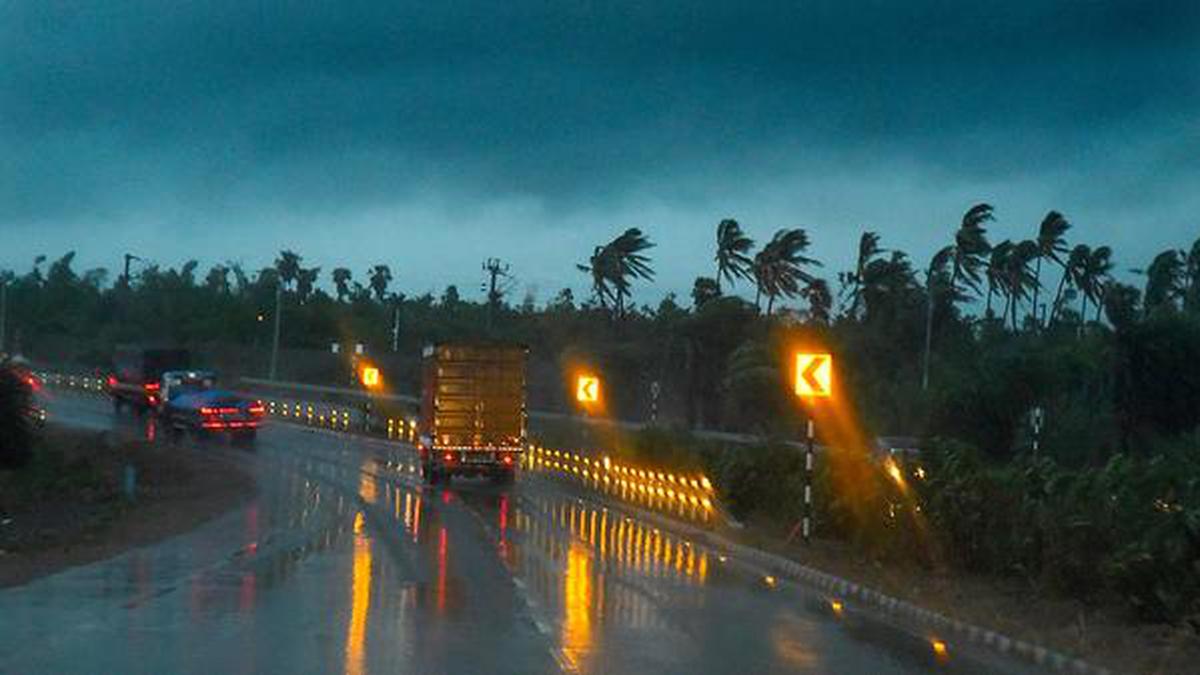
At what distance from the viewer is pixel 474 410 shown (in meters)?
45.3

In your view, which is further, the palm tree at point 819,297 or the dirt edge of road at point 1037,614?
the palm tree at point 819,297

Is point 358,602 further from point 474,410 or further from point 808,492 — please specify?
point 474,410

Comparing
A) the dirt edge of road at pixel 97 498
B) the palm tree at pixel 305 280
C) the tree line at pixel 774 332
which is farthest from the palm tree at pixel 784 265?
the palm tree at pixel 305 280

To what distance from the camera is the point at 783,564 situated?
25688 millimetres

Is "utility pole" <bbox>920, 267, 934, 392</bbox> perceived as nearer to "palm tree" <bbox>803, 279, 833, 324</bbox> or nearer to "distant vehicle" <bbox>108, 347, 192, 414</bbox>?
"palm tree" <bbox>803, 279, 833, 324</bbox>

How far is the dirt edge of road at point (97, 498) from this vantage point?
26.8 meters

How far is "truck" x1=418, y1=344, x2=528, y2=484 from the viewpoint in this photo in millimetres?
45219

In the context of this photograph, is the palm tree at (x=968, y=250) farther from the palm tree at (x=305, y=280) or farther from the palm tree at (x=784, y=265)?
the palm tree at (x=305, y=280)

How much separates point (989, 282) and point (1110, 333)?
38930 mm

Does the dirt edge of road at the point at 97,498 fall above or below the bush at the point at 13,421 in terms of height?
below

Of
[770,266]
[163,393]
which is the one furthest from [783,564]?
[770,266]

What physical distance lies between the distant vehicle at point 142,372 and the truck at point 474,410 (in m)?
27.1

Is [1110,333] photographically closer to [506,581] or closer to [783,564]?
[783,564]

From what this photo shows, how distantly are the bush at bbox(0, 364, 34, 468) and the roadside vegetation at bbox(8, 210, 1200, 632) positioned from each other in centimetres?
1784
